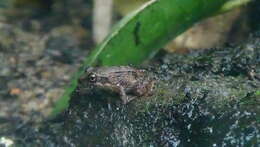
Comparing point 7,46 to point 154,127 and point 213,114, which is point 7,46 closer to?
point 154,127

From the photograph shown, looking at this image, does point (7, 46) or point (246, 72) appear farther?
point (7, 46)

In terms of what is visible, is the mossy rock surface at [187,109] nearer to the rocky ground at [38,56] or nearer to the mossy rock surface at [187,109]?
the mossy rock surface at [187,109]

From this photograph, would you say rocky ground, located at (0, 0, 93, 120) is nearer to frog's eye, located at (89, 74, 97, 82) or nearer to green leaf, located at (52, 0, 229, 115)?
green leaf, located at (52, 0, 229, 115)

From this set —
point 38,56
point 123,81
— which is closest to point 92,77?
point 123,81

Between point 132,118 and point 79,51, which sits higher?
point 79,51

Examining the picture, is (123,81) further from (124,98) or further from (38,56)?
(38,56)

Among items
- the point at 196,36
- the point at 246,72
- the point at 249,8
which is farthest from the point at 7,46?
the point at 246,72
